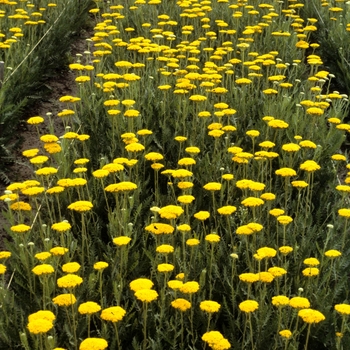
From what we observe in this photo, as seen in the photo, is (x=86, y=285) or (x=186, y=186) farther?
(x=186, y=186)

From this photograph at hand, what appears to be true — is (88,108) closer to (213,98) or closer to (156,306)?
(213,98)

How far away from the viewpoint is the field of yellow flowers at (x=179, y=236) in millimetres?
3357

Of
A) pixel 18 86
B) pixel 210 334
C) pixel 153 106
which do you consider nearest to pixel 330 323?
pixel 210 334

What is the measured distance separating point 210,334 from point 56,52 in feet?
20.4

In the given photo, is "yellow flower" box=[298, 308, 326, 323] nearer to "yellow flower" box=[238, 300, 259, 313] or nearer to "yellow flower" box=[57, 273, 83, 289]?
"yellow flower" box=[238, 300, 259, 313]

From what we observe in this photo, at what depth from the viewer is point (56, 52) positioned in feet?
27.7

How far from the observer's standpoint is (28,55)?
702 cm

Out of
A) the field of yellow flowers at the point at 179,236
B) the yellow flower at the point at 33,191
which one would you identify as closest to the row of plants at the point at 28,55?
the field of yellow flowers at the point at 179,236

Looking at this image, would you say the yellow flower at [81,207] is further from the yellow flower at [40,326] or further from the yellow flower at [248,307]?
the yellow flower at [248,307]

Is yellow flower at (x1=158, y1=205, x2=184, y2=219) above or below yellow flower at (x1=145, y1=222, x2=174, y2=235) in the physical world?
above

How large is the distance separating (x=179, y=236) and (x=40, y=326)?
161cm

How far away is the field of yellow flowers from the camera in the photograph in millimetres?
3357

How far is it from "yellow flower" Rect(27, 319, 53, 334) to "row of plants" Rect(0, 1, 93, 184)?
2940 millimetres

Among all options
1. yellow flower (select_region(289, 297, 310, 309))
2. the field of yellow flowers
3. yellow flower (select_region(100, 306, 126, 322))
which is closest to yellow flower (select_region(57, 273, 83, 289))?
the field of yellow flowers
